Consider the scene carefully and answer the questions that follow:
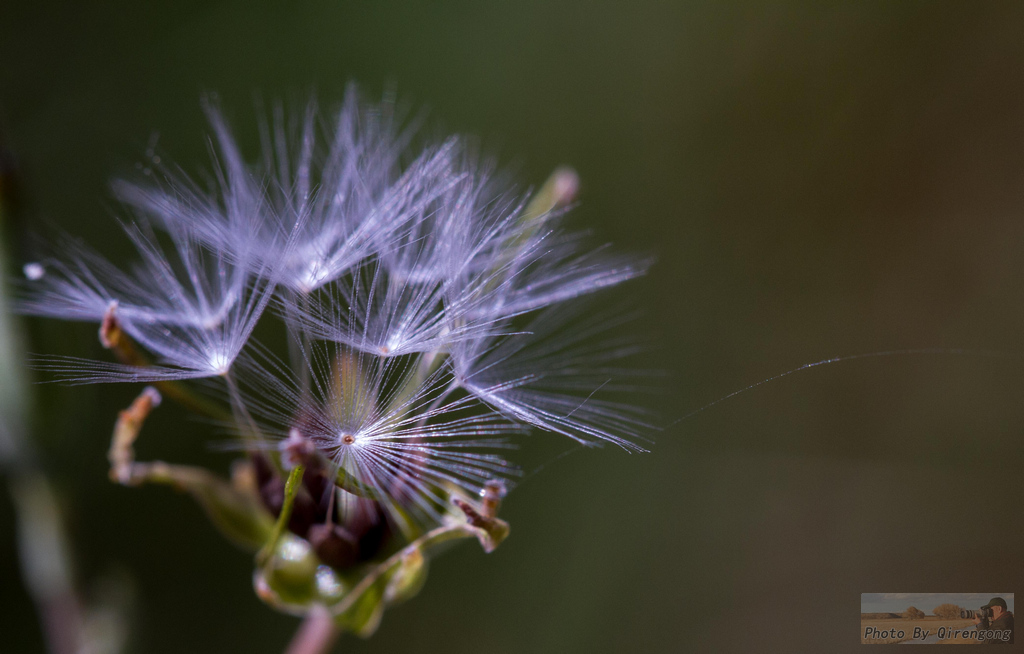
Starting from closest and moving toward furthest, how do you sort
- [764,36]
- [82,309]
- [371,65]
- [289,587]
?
[289,587], [82,309], [371,65], [764,36]

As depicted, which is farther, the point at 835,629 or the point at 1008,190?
the point at 1008,190

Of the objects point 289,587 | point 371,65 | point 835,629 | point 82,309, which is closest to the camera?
point 289,587

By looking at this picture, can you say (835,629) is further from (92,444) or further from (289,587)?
(92,444)

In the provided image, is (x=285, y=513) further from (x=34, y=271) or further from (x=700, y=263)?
(x=700, y=263)

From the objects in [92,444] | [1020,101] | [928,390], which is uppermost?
[1020,101]

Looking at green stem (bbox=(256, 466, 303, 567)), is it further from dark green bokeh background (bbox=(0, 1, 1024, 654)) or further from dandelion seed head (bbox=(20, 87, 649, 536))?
dark green bokeh background (bbox=(0, 1, 1024, 654))

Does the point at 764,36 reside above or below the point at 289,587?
above

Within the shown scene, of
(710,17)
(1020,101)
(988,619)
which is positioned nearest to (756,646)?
(988,619)

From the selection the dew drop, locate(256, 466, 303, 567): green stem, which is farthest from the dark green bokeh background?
locate(256, 466, 303, 567): green stem
